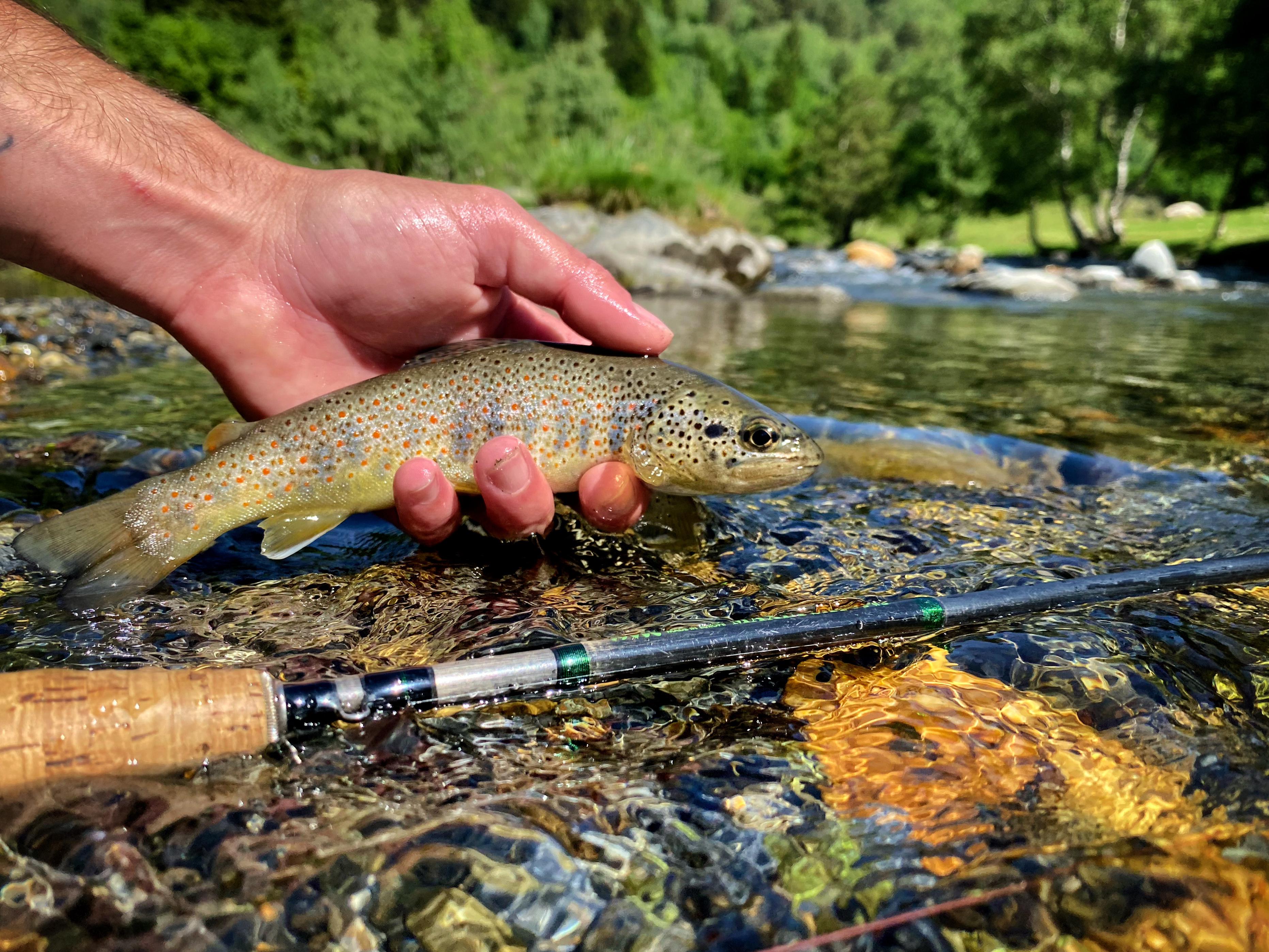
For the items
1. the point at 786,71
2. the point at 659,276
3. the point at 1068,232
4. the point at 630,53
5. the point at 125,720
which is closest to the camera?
the point at 125,720

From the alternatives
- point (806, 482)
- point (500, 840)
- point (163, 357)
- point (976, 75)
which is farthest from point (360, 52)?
point (500, 840)

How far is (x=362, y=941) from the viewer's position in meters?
1.61

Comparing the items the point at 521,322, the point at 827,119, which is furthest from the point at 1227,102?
the point at 521,322

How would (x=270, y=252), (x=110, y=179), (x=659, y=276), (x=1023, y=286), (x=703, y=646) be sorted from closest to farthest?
1. (x=703, y=646)
2. (x=110, y=179)
3. (x=270, y=252)
4. (x=659, y=276)
5. (x=1023, y=286)

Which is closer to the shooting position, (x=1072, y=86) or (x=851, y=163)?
(x=1072, y=86)

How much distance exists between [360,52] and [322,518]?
147ft

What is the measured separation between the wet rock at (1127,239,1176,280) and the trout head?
2774 centimetres

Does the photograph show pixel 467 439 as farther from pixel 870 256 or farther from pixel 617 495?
pixel 870 256

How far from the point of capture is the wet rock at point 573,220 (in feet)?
72.4

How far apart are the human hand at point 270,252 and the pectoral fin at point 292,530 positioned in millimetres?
307

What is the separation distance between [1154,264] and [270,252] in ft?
99.8

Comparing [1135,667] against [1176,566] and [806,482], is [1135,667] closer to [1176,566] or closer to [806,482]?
[1176,566]

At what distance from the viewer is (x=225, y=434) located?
340 cm

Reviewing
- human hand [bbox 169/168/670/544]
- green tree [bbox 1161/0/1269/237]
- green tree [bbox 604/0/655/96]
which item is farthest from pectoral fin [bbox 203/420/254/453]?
green tree [bbox 604/0/655/96]
